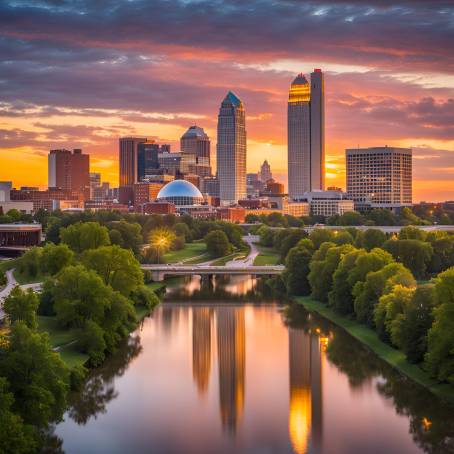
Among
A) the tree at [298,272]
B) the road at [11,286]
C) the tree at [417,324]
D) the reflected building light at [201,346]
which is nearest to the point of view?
the tree at [417,324]

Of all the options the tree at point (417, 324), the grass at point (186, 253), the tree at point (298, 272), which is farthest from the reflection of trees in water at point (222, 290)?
the tree at point (417, 324)

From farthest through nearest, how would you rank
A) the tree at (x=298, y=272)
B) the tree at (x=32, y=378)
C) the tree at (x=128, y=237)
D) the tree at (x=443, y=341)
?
the tree at (x=128, y=237) → the tree at (x=298, y=272) → the tree at (x=443, y=341) → the tree at (x=32, y=378)

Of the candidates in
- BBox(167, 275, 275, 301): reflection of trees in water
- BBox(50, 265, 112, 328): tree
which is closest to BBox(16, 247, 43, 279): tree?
BBox(167, 275, 275, 301): reflection of trees in water

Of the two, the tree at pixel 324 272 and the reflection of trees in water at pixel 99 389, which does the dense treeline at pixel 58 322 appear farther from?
the tree at pixel 324 272

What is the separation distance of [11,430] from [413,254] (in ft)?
209

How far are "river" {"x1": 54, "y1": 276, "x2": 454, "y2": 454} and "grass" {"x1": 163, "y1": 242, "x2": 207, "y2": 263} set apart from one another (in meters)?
56.6

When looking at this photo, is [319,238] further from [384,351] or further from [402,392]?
[402,392]

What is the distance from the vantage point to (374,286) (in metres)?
65.4

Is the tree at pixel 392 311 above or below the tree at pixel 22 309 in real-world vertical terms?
below

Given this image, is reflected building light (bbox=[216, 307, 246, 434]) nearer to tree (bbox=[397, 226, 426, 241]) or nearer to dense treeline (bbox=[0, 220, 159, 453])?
dense treeline (bbox=[0, 220, 159, 453])

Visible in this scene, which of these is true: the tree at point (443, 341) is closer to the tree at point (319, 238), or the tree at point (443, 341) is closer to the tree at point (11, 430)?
the tree at point (11, 430)

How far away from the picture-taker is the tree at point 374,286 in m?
63.9

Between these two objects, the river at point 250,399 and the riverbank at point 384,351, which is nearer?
the river at point 250,399

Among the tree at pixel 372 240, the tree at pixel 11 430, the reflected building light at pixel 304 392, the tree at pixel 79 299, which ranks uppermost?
the tree at pixel 372 240
